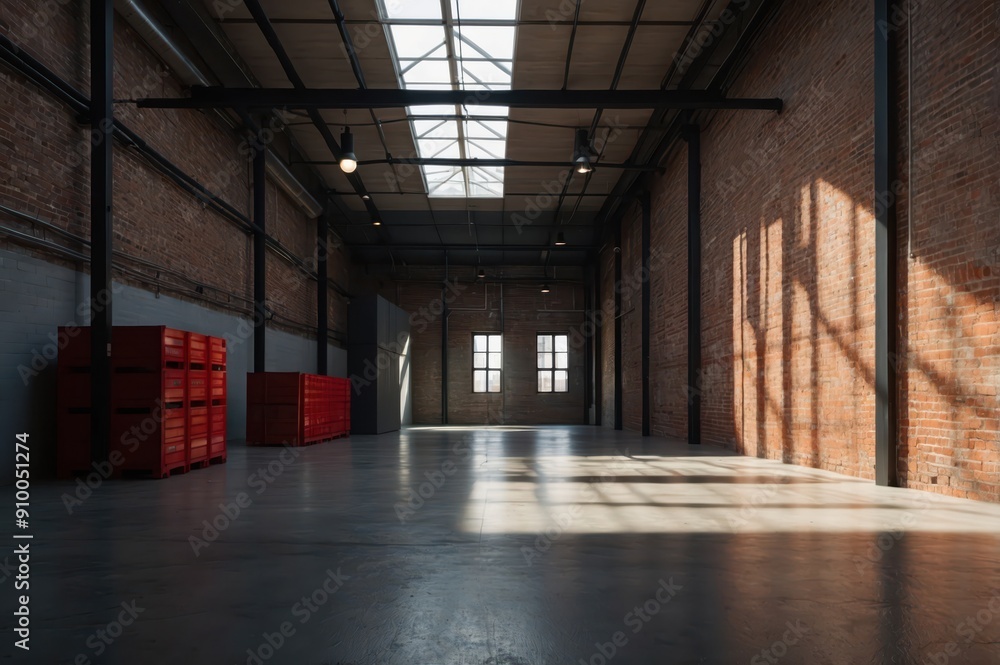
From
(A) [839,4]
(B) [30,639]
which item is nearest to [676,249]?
(A) [839,4]

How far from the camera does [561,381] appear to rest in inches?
1183

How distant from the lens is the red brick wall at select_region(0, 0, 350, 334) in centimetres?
828

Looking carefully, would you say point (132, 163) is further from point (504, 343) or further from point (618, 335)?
point (504, 343)

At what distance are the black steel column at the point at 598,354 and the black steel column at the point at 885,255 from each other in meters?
19.4

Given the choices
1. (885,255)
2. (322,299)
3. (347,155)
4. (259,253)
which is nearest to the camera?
(885,255)

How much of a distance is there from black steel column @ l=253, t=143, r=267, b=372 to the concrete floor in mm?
8965

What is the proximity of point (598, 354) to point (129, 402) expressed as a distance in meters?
21.4

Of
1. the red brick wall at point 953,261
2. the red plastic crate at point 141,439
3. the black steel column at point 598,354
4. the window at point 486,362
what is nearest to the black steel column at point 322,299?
the window at point 486,362

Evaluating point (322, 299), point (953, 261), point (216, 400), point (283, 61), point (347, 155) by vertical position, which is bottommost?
point (216, 400)

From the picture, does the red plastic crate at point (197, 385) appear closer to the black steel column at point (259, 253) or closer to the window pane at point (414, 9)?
the black steel column at point (259, 253)

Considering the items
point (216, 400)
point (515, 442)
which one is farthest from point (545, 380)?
point (216, 400)

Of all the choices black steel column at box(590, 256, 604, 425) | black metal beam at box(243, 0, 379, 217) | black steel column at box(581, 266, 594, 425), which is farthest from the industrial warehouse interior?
black steel column at box(581, 266, 594, 425)

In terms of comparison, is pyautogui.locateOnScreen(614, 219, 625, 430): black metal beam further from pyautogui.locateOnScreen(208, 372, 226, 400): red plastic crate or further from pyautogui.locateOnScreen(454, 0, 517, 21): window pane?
pyautogui.locateOnScreen(208, 372, 226, 400): red plastic crate

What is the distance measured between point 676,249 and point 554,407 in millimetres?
14377
